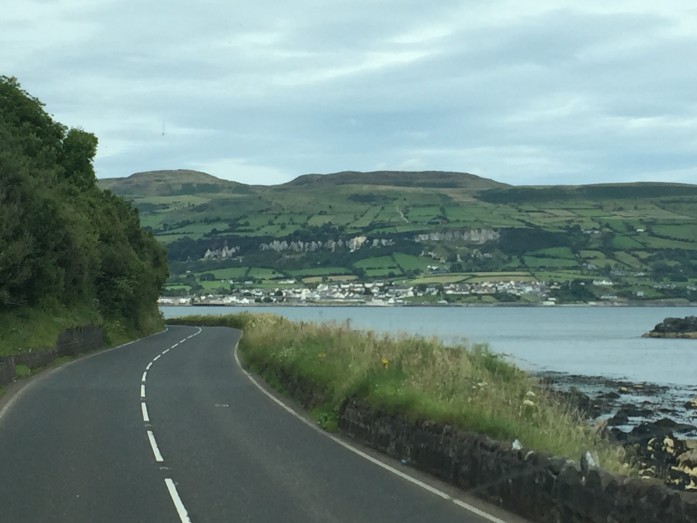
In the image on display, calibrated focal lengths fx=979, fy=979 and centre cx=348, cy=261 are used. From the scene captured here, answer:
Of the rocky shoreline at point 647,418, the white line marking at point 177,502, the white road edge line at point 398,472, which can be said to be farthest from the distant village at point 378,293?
the white line marking at point 177,502

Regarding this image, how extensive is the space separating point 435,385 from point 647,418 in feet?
74.3

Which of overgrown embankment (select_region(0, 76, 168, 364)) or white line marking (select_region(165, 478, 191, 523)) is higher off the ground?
overgrown embankment (select_region(0, 76, 168, 364))

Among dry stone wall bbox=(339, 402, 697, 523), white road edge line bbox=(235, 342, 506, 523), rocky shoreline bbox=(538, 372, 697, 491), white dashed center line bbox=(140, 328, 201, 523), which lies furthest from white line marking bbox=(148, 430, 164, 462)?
rocky shoreline bbox=(538, 372, 697, 491)

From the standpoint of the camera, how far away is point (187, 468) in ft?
49.1

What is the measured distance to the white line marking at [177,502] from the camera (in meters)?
11.5

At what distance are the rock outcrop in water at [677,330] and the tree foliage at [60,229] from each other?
58225mm

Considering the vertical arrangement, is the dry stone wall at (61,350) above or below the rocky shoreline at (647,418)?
above

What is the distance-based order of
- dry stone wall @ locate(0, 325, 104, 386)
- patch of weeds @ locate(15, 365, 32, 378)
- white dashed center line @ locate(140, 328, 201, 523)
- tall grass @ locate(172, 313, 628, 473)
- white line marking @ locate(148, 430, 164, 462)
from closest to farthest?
white dashed center line @ locate(140, 328, 201, 523), tall grass @ locate(172, 313, 628, 473), white line marking @ locate(148, 430, 164, 462), dry stone wall @ locate(0, 325, 104, 386), patch of weeds @ locate(15, 365, 32, 378)

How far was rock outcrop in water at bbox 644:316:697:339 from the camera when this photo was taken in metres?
110

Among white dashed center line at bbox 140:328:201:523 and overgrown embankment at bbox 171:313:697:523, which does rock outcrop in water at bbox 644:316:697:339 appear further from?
overgrown embankment at bbox 171:313:697:523

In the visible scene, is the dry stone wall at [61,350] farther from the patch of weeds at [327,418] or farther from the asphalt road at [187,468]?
the patch of weeds at [327,418]

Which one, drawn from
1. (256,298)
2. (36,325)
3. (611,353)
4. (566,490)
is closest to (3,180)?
(36,325)

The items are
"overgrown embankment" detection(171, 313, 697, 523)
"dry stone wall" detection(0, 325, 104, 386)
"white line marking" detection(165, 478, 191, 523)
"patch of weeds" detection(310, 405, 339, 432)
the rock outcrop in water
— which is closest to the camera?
"overgrown embankment" detection(171, 313, 697, 523)

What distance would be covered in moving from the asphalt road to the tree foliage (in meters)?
13.3
